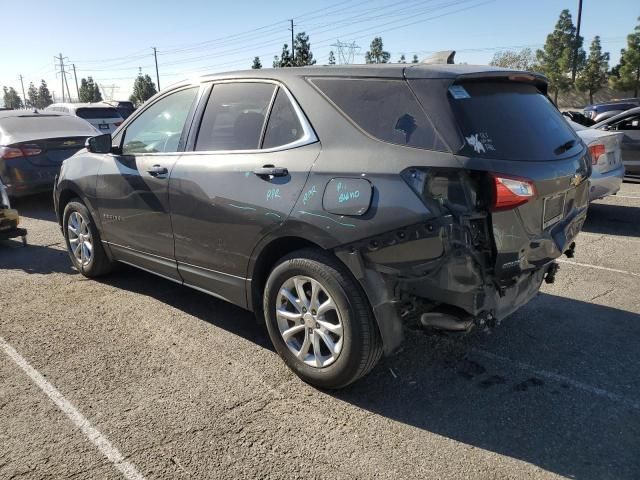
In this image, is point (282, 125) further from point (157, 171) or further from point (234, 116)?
point (157, 171)

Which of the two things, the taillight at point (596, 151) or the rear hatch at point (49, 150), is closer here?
the taillight at point (596, 151)

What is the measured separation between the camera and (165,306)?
4578mm

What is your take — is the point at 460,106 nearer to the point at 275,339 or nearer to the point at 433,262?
the point at 433,262

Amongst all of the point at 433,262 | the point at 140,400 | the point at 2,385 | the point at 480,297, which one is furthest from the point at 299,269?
the point at 2,385

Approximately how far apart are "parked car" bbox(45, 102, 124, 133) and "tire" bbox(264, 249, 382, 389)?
1322 cm

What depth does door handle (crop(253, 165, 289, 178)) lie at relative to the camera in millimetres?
3162

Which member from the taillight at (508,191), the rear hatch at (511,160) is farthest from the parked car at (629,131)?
the taillight at (508,191)

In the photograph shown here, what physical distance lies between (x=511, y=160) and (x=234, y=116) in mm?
1907

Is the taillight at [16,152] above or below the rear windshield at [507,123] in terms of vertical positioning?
below

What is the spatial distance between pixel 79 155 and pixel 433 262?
153 inches

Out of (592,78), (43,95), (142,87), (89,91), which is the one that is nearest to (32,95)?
(43,95)

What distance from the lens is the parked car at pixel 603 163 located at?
265 inches

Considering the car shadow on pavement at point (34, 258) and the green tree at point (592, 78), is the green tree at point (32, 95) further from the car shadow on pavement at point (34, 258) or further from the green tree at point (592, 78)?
the car shadow on pavement at point (34, 258)

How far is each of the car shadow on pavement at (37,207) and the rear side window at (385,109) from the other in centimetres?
678
